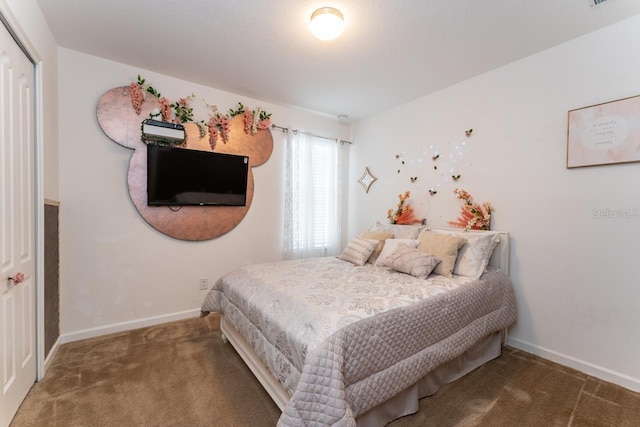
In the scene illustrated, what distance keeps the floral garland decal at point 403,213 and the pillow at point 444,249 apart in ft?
2.70

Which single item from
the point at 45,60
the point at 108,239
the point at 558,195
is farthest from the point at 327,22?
the point at 108,239

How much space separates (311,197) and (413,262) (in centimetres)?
192

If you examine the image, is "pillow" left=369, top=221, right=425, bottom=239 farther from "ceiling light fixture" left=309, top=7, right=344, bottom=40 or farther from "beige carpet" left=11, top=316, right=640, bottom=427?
"ceiling light fixture" left=309, top=7, right=344, bottom=40

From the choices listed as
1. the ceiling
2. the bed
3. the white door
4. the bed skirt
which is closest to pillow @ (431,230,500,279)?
the bed

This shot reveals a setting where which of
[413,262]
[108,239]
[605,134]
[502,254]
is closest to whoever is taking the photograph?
[605,134]

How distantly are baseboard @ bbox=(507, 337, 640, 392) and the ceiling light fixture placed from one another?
3.07 m

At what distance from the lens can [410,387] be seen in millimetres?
1708

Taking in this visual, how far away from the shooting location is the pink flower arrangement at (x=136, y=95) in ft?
8.98

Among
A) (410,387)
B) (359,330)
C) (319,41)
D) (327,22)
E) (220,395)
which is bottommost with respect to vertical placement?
(220,395)

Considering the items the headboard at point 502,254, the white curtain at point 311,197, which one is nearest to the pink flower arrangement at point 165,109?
the white curtain at point 311,197

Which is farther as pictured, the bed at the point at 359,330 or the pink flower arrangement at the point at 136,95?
the pink flower arrangement at the point at 136,95

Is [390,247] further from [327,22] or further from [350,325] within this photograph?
[327,22]

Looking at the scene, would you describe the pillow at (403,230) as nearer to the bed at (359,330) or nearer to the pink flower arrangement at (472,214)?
the pink flower arrangement at (472,214)

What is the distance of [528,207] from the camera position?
8.22 ft
